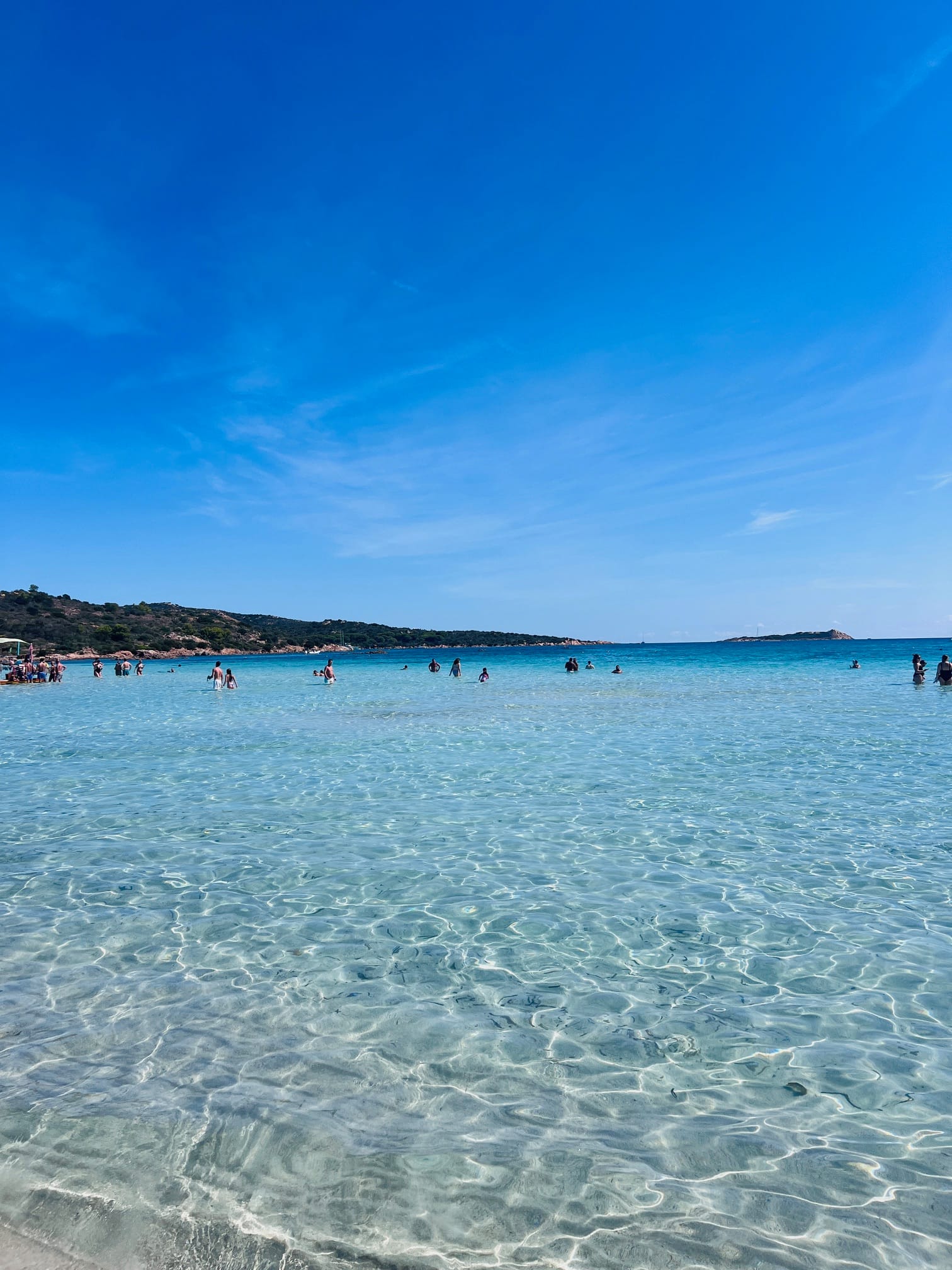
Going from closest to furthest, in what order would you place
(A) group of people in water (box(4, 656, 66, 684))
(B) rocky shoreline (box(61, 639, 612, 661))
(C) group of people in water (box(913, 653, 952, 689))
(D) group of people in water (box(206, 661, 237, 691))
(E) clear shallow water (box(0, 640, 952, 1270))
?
(E) clear shallow water (box(0, 640, 952, 1270)), (C) group of people in water (box(913, 653, 952, 689)), (D) group of people in water (box(206, 661, 237, 691)), (A) group of people in water (box(4, 656, 66, 684)), (B) rocky shoreline (box(61, 639, 612, 661))

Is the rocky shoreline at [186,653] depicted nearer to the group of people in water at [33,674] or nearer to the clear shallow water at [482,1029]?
the group of people in water at [33,674]

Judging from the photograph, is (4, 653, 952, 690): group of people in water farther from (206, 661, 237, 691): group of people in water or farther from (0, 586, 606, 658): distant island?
(0, 586, 606, 658): distant island

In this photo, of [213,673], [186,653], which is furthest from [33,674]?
[186,653]

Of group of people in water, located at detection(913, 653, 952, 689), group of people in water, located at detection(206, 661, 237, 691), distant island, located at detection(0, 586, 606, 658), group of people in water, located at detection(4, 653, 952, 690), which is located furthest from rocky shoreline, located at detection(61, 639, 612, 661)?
group of people in water, located at detection(913, 653, 952, 689)

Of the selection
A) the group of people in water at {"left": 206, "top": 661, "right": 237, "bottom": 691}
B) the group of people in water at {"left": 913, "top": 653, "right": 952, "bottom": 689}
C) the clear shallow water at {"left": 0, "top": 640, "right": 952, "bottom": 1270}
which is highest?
the group of people in water at {"left": 913, "top": 653, "right": 952, "bottom": 689}

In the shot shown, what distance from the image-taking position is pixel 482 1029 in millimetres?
5465

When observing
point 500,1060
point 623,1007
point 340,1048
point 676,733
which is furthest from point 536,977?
point 676,733

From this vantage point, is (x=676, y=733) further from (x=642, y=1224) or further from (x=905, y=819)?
(x=642, y=1224)

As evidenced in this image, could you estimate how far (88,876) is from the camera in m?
9.05

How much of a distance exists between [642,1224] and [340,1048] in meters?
2.38

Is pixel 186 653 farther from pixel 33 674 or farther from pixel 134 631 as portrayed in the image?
pixel 33 674

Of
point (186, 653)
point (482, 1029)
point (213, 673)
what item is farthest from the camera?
point (186, 653)

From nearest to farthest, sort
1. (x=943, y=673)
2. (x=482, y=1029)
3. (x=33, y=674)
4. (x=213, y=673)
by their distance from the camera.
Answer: (x=482, y=1029)
(x=943, y=673)
(x=213, y=673)
(x=33, y=674)

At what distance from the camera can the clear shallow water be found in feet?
12.0
